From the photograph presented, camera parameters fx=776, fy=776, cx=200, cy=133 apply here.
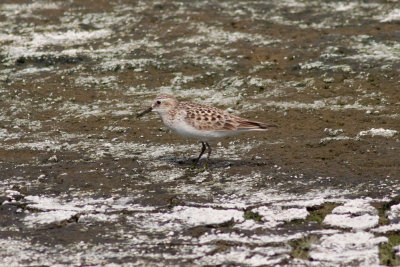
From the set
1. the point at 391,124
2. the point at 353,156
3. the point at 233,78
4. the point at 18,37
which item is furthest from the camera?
the point at 18,37

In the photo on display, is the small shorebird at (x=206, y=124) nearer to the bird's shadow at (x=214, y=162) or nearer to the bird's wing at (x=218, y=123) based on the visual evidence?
the bird's wing at (x=218, y=123)

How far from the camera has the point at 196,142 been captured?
34.0 feet

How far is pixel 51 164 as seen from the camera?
9.43m

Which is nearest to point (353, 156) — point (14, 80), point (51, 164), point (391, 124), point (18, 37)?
Answer: point (391, 124)

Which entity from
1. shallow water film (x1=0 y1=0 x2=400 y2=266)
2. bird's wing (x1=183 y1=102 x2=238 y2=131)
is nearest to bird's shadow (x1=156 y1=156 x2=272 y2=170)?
shallow water film (x1=0 y1=0 x2=400 y2=266)

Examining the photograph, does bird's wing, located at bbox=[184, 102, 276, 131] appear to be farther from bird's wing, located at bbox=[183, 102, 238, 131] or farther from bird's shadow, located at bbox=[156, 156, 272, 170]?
bird's shadow, located at bbox=[156, 156, 272, 170]

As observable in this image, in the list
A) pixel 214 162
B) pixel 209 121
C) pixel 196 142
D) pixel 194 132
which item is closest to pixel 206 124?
pixel 209 121

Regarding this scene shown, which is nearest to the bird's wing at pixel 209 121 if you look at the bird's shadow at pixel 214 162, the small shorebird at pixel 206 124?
the small shorebird at pixel 206 124

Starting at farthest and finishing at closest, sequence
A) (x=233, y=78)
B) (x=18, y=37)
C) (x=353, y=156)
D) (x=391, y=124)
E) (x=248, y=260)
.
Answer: (x=18, y=37) → (x=233, y=78) → (x=391, y=124) → (x=353, y=156) → (x=248, y=260)

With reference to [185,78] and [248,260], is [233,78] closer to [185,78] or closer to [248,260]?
[185,78]

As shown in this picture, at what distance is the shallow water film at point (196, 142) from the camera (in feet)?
23.6

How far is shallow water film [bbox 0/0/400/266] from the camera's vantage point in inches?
283

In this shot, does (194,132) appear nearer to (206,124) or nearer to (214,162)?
(206,124)

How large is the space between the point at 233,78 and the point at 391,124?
9.57ft
